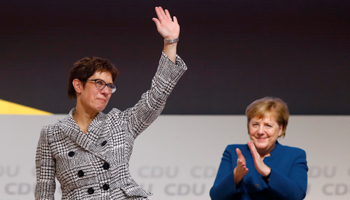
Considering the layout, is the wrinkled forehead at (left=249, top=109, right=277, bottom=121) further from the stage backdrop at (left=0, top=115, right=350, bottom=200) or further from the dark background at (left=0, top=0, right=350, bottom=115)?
the dark background at (left=0, top=0, right=350, bottom=115)

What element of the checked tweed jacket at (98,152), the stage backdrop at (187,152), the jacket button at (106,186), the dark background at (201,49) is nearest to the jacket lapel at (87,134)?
the checked tweed jacket at (98,152)

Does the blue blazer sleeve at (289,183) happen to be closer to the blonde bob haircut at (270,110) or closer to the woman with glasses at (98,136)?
the blonde bob haircut at (270,110)

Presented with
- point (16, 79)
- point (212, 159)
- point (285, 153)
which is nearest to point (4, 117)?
point (16, 79)

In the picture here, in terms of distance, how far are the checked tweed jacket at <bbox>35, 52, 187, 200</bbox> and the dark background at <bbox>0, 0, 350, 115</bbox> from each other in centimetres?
213

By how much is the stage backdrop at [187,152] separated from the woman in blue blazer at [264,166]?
1966 millimetres

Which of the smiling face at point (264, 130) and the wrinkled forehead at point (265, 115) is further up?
the wrinkled forehead at point (265, 115)

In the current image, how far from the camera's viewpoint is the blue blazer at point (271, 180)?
76.6 inches

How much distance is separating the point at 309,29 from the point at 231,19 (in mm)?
744

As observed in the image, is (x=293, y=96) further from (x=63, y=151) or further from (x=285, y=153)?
(x=63, y=151)

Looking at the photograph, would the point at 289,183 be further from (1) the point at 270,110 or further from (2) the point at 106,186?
(2) the point at 106,186

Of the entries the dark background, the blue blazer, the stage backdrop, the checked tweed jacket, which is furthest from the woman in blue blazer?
the dark background

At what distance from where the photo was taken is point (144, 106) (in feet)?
7.13

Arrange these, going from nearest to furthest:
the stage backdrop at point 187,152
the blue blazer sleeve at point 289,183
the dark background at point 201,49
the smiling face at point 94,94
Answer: the blue blazer sleeve at point 289,183
the smiling face at point 94,94
the stage backdrop at point 187,152
the dark background at point 201,49

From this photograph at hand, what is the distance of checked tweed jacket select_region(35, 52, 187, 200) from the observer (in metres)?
2.08
